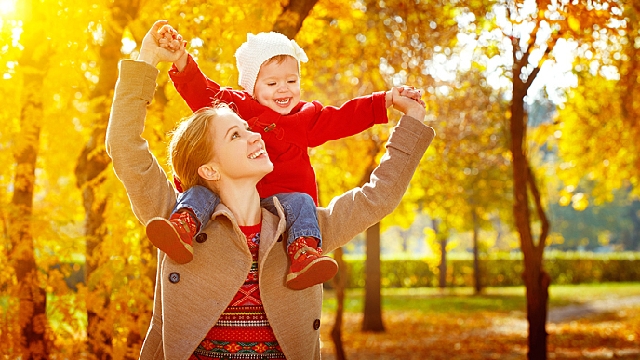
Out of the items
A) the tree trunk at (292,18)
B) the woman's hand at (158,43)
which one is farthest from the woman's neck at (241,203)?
the tree trunk at (292,18)

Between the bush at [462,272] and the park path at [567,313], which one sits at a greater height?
the bush at [462,272]

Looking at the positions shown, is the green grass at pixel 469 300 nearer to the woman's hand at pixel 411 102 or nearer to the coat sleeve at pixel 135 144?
the woman's hand at pixel 411 102

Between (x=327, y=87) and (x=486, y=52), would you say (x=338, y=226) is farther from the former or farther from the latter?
(x=327, y=87)

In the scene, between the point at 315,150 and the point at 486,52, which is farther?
the point at 315,150

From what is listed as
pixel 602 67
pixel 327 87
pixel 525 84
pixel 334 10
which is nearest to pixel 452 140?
pixel 327 87

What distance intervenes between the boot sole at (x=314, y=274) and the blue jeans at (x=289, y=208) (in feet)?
0.46

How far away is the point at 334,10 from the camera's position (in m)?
7.14

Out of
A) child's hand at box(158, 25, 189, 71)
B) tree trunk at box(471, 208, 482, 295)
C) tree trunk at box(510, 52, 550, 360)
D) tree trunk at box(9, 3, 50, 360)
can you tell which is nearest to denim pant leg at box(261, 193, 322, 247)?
child's hand at box(158, 25, 189, 71)

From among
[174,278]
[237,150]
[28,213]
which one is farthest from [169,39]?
[28,213]

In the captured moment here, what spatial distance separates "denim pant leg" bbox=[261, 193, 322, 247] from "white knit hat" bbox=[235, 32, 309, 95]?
0.53m

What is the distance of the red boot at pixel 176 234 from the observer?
2.06 metres

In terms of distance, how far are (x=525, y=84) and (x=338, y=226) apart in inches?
224

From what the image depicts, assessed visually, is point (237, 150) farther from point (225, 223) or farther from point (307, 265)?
point (307, 265)

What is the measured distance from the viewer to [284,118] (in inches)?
105
